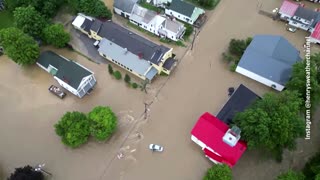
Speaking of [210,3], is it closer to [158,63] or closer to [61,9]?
[158,63]

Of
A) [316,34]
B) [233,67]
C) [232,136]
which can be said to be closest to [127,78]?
[233,67]

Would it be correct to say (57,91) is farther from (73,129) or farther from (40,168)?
(40,168)

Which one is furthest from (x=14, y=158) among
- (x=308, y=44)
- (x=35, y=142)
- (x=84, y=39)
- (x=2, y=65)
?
(x=308, y=44)

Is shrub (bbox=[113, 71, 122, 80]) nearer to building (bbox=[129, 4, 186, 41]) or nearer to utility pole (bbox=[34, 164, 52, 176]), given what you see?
building (bbox=[129, 4, 186, 41])

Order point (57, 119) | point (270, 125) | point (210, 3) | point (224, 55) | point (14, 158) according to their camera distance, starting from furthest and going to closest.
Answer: point (210, 3), point (224, 55), point (57, 119), point (14, 158), point (270, 125)

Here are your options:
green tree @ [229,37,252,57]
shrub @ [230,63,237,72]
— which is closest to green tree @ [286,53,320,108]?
shrub @ [230,63,237,72]

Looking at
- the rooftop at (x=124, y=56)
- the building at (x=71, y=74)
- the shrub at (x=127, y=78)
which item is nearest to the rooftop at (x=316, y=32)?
the rooftop at (x=124, y=56)

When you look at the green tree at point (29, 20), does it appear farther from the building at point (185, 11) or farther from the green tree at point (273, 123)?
the green tree at point (273, 123)
